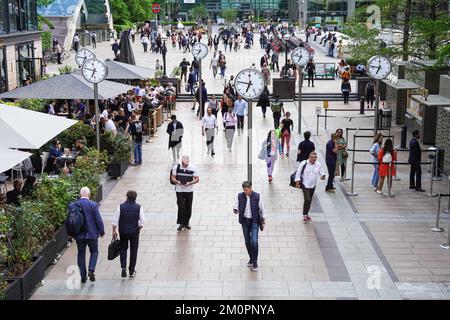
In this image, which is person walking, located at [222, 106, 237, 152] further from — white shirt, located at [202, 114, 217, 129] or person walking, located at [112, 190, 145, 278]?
person walking, located at [112, 190, 145, 278]

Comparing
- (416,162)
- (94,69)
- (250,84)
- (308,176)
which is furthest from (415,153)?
(94,69)

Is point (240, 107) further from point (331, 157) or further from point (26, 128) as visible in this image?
point (26, 128)

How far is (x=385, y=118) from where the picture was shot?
2644 centimetres

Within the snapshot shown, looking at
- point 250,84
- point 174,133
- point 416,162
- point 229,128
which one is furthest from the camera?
point 229,128

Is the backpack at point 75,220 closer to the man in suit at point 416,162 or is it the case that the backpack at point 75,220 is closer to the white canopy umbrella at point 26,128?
Answer: the white canopy umbrella at point 26,128

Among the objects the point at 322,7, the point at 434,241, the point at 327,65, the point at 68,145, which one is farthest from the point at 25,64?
the point at 322,7

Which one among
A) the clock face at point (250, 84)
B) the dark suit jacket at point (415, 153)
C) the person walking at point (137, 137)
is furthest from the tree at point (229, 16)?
the clock face at point (250, 84)

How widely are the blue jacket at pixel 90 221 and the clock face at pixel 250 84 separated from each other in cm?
423

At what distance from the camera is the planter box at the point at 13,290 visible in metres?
9.75

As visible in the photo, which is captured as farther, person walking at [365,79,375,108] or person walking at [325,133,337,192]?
person walking at [365,79,375,108]

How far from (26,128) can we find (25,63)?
20.4m

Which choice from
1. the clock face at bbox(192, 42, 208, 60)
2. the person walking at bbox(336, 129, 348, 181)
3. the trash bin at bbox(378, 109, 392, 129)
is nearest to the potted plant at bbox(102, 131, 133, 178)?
the person walking at bbox(336, 129, 348, 181)

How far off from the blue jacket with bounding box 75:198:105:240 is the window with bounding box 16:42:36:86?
22520mm

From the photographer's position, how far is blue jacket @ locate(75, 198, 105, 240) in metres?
11.1
